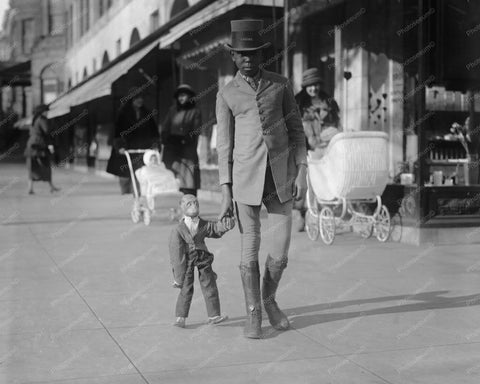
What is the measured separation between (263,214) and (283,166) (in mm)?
8237

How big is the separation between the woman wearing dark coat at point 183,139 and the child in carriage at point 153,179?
9.1 inches

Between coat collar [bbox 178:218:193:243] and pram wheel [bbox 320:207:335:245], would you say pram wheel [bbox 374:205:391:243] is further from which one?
coat collar [bbox 178:218:193:243]

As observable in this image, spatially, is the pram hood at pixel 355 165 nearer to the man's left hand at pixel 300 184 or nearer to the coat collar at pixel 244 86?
the man's left hand at pixel 300 184

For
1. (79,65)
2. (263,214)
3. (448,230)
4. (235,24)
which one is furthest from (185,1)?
(79,65)

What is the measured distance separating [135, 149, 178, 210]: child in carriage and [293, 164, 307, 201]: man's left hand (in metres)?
6.77

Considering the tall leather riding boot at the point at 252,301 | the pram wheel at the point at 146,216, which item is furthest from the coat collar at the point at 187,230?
the pram wheel at the point at 146,216

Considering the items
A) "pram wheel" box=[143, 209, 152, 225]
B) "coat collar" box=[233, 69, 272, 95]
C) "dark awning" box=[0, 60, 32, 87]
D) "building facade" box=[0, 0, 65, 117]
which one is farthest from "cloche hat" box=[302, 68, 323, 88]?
"dark awning" box=[0, 60, 32, 87]

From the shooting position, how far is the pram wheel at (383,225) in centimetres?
1014

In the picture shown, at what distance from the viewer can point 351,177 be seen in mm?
9523

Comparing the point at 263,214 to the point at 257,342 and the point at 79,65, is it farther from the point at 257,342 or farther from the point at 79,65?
the point at 79,65

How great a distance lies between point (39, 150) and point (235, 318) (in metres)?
14.2

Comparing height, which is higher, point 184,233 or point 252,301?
point 184,233

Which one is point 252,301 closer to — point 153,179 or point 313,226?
point 313,226

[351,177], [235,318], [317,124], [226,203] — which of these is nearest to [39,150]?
[317,124]
